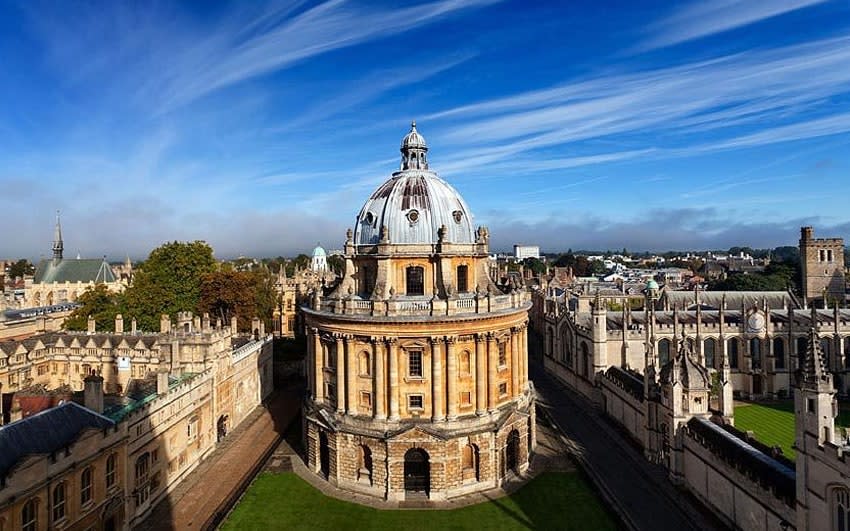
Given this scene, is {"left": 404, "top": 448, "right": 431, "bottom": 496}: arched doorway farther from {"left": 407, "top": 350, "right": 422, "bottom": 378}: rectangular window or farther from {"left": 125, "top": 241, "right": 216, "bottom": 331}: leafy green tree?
{"left": 125, "top": 241, "right": 216, "bottom": 331}: leafy green tree

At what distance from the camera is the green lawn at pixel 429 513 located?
26031 mm

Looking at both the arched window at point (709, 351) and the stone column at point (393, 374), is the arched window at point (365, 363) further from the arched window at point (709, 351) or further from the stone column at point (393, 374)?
the arched window at point (709, 351)

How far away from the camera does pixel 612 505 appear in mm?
27281

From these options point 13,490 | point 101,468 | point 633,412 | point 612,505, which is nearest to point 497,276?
point 633,412

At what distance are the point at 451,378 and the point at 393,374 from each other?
124 inches

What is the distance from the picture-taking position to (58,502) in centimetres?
2066

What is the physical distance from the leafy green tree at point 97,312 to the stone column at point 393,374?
133 feet

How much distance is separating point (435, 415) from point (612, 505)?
9910mm

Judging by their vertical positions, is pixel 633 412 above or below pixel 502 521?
above

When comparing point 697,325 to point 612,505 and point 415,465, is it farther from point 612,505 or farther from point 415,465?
point 415,465

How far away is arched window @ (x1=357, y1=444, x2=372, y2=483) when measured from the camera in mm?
30031

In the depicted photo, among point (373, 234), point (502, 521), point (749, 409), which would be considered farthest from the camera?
point (749, 409)

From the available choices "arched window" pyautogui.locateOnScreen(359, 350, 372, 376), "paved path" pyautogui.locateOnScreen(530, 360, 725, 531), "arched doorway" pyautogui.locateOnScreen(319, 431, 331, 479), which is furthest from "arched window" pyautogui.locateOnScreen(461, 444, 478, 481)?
"arched doorway" pyautogui.locateOnScreen(319, 431, 331, 479)

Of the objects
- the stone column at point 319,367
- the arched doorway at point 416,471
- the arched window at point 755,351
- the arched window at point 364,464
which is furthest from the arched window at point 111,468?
the arched window at point 755,351
